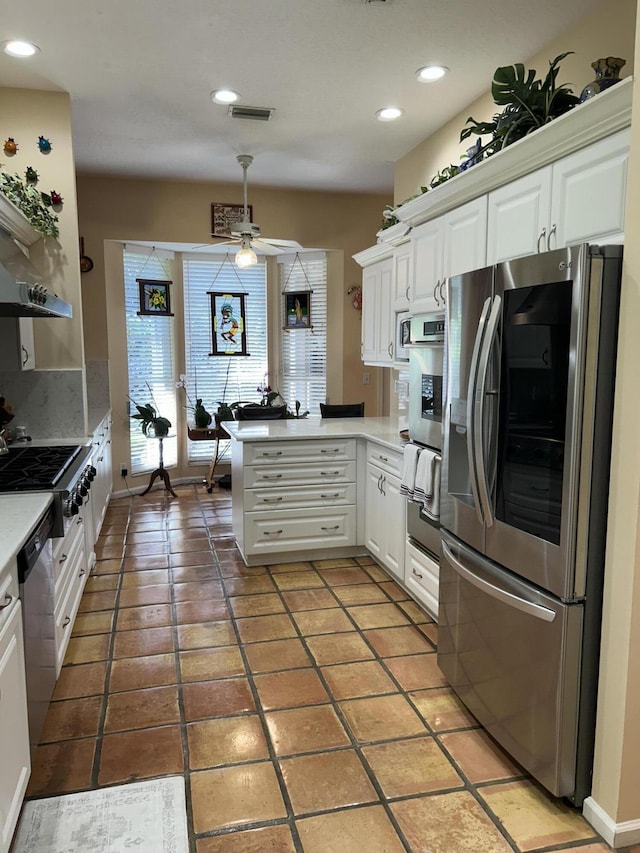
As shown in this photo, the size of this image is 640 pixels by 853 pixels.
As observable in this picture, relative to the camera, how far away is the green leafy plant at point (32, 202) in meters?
3.38

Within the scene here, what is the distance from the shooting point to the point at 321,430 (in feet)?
13.8

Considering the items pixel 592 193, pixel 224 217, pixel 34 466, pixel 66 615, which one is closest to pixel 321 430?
pixel 34 466

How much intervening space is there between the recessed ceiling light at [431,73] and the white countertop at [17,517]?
2941 millimetres

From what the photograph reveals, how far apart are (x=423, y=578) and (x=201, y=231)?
401 centimetres

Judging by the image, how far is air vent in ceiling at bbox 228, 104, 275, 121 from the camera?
12.7 ft

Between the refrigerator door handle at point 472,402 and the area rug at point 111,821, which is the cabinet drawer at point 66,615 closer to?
the area rug at point 111,821

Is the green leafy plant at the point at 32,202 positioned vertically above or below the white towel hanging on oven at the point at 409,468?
above

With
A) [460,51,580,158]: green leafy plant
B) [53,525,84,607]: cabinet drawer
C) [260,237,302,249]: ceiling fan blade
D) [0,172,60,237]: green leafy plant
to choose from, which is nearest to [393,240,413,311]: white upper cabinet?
[460,51,580,158]: green leafy plant

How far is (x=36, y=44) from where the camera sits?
308 cm

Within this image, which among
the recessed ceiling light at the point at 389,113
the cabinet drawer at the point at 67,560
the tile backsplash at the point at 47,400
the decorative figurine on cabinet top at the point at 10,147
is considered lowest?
the cabinet drawer at the point at 67,560

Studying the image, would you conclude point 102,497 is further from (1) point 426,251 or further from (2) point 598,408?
(2) point 598,408

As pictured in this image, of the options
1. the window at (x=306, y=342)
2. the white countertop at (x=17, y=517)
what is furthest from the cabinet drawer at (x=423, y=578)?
the window at (x=306, y=342)

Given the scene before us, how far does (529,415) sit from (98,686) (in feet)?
6.96

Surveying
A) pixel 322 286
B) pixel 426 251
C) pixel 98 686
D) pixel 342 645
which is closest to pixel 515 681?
pixel 342 645
